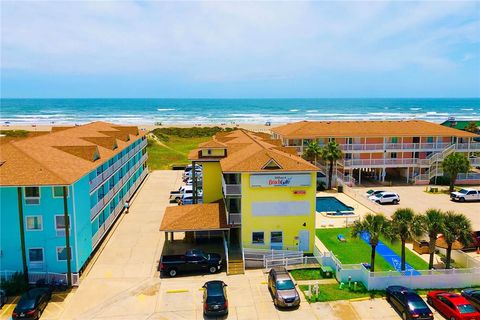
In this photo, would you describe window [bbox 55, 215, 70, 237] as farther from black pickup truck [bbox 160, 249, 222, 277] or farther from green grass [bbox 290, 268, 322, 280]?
green grass [bbox 290, 268, 322, 280]

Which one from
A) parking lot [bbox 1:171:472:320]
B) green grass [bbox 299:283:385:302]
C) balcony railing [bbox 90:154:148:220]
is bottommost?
parking lot [bbox 1:171:472:320]

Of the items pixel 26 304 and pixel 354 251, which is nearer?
pixel 26 304

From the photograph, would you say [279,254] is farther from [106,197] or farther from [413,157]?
[413,157]

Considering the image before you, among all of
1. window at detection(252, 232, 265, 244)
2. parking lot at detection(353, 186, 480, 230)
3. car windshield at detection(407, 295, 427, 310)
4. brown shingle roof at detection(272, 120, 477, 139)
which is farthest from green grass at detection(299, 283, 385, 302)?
brown shingle roof at detection(272, 120, 477, 139)

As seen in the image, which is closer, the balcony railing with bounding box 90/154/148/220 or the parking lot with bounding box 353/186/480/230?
the balcony railing with bounding box 90/154/148/220

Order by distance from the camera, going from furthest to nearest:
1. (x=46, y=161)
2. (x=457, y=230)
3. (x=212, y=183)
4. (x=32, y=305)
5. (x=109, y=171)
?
(x=212, y=183)
(x=109, y=171)
(x=46, y=161)
(x=457, y=230)
(x=32, y=305)

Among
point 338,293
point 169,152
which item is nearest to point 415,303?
point 338,293

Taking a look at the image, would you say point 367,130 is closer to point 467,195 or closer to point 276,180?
point 467,195
